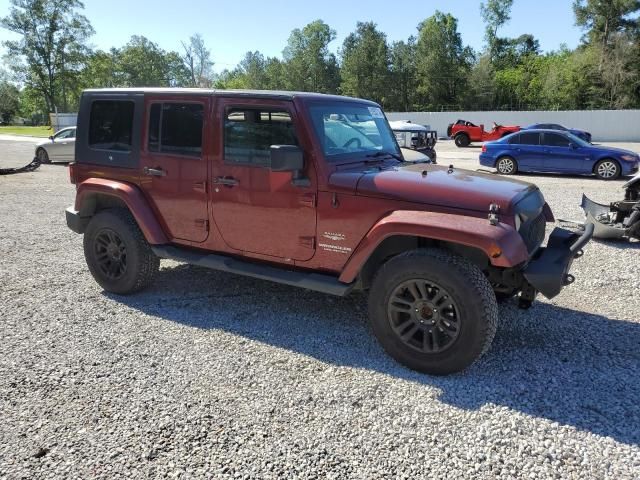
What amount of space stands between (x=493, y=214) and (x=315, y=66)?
73819mm

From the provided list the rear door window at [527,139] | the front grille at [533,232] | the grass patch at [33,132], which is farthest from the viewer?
the grass patch at [33,132]

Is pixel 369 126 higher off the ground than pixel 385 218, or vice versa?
pixel 369 126

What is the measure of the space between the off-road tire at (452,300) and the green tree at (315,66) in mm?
69554

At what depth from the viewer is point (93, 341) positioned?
4.10 m

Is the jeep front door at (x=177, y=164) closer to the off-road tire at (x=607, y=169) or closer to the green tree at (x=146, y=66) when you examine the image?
the off-road tire at (x=607, y=169)

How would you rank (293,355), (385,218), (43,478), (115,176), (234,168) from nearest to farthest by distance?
(43,478), (385,218), (293,355), (234,168), (115,176)

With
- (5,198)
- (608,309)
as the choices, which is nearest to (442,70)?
(5,198)

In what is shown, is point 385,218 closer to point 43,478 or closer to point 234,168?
point 234,168

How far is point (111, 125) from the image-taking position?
16.3 feet

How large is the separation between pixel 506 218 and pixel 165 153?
2.97 m

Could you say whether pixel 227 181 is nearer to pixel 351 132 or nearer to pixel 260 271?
pixel 260 271

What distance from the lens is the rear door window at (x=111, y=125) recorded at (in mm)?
4836

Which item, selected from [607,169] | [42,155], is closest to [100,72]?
[42,155]

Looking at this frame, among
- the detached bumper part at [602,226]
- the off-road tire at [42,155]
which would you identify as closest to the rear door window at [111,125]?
the detached bumper part at [602,226]
